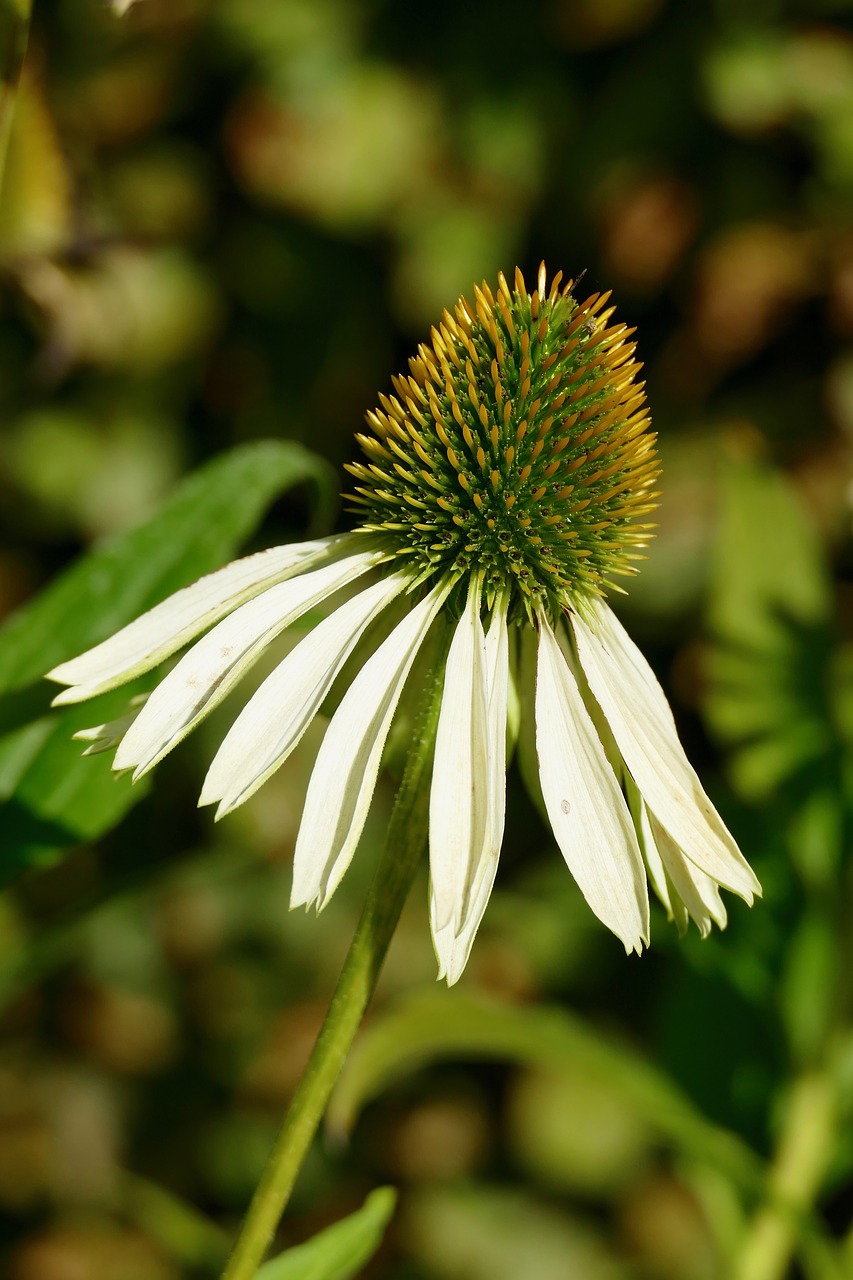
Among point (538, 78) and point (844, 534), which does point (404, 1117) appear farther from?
point (538, 78)

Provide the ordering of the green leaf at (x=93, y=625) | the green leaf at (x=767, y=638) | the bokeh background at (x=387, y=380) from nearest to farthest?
the green leaf at (x=93, y=625), the green leaf at (x=767, y=638), the bokeh background at (x=387, y=380)

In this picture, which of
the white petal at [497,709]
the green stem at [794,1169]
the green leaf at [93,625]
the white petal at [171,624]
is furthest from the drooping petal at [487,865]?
the green stem at [794,1169]

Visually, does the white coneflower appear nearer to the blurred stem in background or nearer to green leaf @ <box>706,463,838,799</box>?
the blurred stem in background

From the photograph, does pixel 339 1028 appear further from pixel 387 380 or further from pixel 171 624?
pixel 387 380

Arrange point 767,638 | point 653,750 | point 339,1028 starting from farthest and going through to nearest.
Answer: point 767,638
point 653,750
point 339,1028

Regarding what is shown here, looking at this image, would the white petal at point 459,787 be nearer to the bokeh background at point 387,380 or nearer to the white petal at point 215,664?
the white petal at point 215,664

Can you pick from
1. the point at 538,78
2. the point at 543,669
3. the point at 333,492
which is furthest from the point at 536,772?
the point at 538,78

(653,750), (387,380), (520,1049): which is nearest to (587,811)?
(653,750)
